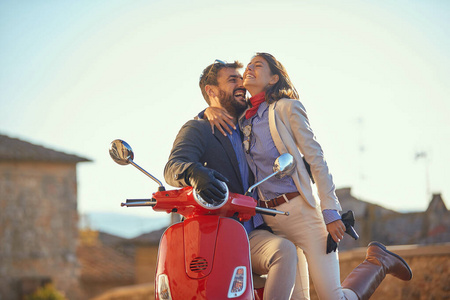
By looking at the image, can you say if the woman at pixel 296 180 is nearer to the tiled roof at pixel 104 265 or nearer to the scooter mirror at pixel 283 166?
the scooter mirror at pixel 283 166

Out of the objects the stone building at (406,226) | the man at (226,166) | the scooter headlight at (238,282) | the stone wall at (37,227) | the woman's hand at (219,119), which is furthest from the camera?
the stone wall at (37,227)

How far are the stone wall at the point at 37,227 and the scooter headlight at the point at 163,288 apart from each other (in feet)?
79.6

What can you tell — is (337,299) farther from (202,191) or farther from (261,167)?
(202,191)

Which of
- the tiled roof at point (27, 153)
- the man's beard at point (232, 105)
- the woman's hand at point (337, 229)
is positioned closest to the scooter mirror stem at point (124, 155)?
the woman's hand at point (337, 229)

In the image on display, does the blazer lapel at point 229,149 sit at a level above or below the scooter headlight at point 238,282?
above

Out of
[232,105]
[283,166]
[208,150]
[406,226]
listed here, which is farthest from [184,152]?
[406,226]

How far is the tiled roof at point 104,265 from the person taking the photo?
3120 cm

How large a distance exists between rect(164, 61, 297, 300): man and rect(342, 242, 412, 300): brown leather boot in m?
0.69

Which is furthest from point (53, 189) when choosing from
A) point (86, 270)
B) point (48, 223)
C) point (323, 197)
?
point (323, 197)

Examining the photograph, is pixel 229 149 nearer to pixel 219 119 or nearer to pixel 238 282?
pixel 219 119

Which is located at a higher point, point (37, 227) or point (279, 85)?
point (279, 85)

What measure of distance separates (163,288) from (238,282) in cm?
34

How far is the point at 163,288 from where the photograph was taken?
2.90 m

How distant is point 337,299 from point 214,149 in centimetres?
102
